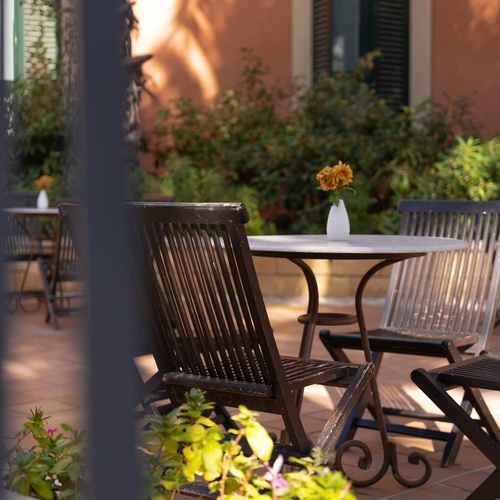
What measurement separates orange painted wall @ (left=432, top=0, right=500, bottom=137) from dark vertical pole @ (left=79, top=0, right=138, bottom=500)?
31.2 ft

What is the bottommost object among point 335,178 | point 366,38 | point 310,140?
point 335,178

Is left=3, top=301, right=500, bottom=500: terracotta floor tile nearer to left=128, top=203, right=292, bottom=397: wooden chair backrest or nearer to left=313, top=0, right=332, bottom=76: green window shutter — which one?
left=128, top=203, right=292, bottom=397: wooden chair backrest

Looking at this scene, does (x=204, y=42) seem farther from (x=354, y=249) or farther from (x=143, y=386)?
(x=143, y=386)

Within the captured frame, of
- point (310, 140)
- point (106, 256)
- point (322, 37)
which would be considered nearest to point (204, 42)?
point (322, 37)

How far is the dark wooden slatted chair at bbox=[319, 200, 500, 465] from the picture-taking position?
3492 millimetres

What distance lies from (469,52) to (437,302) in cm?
681

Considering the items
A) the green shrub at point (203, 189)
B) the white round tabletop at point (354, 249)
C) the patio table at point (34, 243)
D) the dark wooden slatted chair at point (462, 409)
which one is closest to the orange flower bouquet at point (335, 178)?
the white round tabletop at point (354, 249)

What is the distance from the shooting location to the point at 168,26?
32.8 feet

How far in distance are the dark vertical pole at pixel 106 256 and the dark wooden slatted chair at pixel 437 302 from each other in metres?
2.70

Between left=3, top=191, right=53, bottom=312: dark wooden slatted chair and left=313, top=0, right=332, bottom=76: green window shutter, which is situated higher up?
left=313, top=0, right=332, bottom=76: green window shutter

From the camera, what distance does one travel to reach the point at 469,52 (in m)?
10.1

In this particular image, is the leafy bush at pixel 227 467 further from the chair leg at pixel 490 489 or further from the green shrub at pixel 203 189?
the green shrub at pixel 203 189

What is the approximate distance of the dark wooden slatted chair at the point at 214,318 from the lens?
2.29 metres

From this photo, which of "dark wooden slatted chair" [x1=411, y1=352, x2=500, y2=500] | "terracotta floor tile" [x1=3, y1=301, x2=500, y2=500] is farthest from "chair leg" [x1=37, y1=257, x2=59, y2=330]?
"dark wooden slatted chair" [x1=411, y1=352, x2=500, y2=500]
